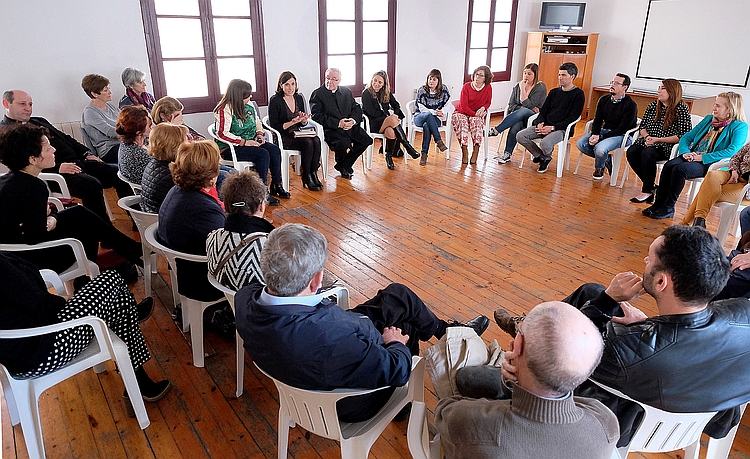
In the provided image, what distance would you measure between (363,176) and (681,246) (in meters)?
4.42

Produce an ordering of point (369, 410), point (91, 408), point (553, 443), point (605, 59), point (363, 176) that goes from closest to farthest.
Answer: point (553, 443) → point (369, 410) → point (91, 408) → point (363, 176) → point (605, 59)

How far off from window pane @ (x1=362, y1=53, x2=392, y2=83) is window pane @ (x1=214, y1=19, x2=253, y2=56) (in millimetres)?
1777

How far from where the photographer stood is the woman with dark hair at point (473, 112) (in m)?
6.14

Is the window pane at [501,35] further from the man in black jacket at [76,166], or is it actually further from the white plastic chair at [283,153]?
the man in black jacket at [76,166]

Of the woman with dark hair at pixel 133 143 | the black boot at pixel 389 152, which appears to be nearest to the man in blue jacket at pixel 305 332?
the woman with dark hair at pixel 133 143

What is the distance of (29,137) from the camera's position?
2.59 meters

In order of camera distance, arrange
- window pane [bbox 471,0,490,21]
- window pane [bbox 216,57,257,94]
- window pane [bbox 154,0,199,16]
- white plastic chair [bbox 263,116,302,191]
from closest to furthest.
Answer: white plastic chair [bbox 263,116,302,191] < window pane [bbox 154,0,199,16] < window pane [bbox 216,57,257,94] < window pane [bbox 471,0,490,21]

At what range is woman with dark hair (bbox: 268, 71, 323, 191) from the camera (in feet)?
17.1

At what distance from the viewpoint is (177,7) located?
5.60m

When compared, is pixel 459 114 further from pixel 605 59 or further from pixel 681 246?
pixel 681 246

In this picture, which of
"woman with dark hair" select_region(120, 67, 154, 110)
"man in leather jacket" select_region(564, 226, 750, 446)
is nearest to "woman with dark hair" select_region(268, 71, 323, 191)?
"woman with dark hair" select_region(120, 67, 154, 110)

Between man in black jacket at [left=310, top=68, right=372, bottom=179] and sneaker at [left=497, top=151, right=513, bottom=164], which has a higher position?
man in black jacket at [left=310, top=68, right=372, bottom=179]

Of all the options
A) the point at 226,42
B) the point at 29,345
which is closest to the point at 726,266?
the point at 29,345

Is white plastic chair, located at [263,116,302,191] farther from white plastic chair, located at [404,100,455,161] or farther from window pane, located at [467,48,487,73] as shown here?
window pane, located at [467,48,487,73]
